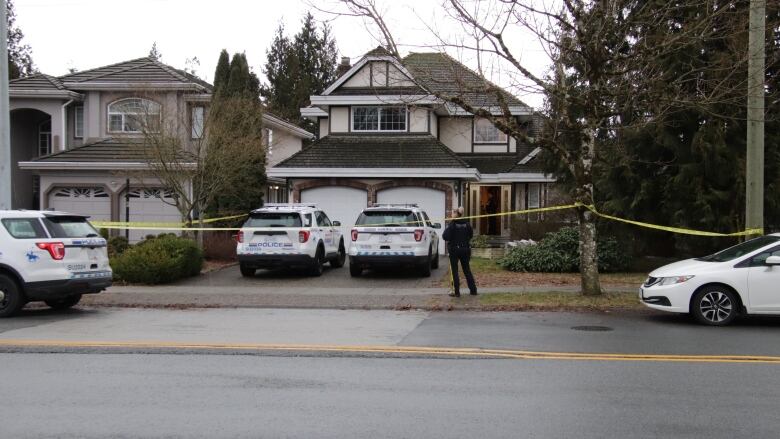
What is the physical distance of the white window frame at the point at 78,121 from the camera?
27.9 meters

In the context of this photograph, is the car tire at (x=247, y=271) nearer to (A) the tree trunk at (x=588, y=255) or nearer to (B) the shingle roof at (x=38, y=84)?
(A) the tree trunk at (x=588, y=255)

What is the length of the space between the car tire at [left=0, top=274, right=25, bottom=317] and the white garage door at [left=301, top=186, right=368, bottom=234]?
13530mm

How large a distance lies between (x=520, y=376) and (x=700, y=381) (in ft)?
6.16

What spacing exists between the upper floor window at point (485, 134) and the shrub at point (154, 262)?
15127mm

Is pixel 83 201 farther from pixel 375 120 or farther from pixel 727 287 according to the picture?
pixel 727 287

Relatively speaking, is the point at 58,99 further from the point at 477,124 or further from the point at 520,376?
the point at 520,376

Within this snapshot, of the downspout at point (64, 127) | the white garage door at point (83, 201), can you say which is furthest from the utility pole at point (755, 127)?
the downspout at point (64, 127)

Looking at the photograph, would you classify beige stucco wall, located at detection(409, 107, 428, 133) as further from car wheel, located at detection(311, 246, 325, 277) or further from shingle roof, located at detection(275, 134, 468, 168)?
car wheel, located at detection(311, 246, 325, 277)

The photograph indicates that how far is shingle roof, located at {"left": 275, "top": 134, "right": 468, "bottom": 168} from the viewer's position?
80.1ft

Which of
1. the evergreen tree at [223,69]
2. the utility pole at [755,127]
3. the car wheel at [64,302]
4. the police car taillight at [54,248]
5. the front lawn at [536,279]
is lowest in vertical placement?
the car wheel at [64,302]

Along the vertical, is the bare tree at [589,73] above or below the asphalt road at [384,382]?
above

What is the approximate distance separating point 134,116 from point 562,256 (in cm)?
1353

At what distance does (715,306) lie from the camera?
11.0 meters

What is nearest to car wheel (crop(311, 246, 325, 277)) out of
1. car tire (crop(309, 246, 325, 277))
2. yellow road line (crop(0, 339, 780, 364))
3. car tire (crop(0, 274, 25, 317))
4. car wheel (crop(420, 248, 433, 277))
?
car tire (crop(309, 246, 325, 277))
